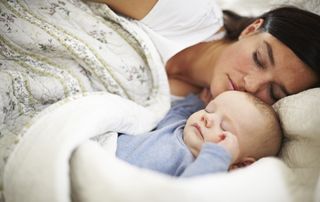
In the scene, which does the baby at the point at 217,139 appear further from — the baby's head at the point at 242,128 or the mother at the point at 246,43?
the mother at the point at 246,43

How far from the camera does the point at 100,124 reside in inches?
31.0

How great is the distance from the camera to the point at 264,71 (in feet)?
3.38

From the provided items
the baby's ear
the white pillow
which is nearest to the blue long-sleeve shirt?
the baby's ear

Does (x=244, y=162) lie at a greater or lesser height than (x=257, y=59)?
lesser

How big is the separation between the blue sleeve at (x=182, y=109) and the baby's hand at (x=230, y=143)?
0.26 metres

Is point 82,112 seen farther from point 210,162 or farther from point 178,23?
point 178,23

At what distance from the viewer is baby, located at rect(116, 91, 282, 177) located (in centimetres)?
82

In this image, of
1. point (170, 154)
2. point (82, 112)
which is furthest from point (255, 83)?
point (82, 112)

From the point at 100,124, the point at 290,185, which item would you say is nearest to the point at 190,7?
the point at 100,124

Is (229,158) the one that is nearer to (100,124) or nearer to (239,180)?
(239,180)

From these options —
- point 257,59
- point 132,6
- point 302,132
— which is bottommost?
point 302,132

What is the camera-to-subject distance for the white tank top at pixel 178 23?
1.08 m

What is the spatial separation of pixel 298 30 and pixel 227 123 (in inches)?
16.0

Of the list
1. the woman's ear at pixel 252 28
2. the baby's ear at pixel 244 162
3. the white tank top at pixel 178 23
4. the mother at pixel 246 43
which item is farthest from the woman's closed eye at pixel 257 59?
the baby's ear at pixel 244 162
